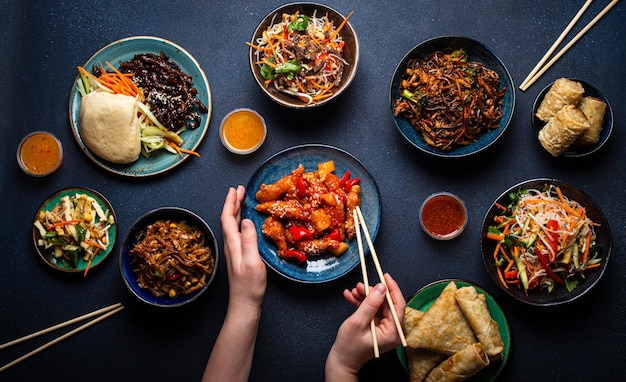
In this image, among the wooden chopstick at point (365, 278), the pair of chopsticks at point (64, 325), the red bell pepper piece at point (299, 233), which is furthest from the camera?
the pair of chopsticks at point (64, 325)

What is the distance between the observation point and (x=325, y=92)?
3877 mm

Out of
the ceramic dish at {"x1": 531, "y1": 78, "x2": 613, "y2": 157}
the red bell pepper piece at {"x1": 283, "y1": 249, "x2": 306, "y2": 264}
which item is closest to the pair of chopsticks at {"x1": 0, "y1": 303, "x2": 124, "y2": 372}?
the red bell pepper piece at {"x1": 283, "y1": 249, "x2": 306, "y2": 264}

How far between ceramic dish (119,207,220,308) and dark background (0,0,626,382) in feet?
0.87

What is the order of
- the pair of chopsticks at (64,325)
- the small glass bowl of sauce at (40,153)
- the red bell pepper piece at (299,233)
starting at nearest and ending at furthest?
the red bell pepper piece at (299,233) → the pair of chopsticks at (64,325) → the small glass bowl of sauce at (40,153)

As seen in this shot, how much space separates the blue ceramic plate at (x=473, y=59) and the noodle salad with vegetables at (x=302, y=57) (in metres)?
0.44

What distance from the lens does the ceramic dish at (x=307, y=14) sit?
3.84 m

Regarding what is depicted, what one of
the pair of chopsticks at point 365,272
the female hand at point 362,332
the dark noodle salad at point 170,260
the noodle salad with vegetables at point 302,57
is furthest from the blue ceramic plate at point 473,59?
the dark noodle salad at point 170,260

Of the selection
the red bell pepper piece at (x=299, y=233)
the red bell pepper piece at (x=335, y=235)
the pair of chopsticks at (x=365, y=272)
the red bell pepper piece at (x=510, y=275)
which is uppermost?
the red bell pepper piece at (x=510, y=275)

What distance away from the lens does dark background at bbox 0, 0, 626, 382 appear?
3951 mm

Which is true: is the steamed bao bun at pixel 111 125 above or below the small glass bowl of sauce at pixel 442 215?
below

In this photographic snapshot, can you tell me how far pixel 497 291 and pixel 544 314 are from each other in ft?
1.22

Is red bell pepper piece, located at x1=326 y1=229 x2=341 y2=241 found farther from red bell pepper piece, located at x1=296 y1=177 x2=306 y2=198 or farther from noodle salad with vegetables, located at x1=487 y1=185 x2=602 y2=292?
noodle salad with vegetables, located at x1=487 y1=185 x2=602 y2=292

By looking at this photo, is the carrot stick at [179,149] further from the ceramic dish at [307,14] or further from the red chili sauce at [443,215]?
the red chili sauce at [443,215]

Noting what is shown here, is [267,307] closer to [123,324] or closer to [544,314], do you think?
[123,324]
